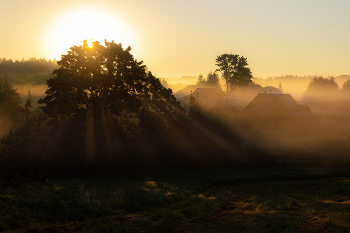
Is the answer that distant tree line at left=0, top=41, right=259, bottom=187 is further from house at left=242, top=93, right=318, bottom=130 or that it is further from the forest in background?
house at left=242, top=93, right=318, bottom=130

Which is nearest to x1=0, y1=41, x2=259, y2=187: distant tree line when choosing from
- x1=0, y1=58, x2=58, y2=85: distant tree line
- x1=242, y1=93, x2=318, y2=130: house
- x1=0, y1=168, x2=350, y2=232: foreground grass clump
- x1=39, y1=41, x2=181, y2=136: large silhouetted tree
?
x1=39, y1=41, x2=181, y2=136: large silhouetted tree

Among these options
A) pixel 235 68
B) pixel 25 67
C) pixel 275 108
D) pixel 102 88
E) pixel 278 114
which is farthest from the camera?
pixel 25 67

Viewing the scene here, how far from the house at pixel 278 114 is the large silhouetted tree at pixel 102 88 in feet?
100

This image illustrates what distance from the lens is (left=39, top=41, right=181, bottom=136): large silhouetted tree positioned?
32.9 meters

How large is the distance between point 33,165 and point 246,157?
81.0ft

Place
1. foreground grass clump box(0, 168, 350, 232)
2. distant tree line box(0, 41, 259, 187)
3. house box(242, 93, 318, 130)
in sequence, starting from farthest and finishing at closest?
Result: house box(242, 93, 318, 130) → distant tree line box(0, 41, 259, 187) → foreground grass clump box(0, 168, 350, 232)

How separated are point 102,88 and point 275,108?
41118 mm

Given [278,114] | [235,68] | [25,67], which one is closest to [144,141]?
[278,114]

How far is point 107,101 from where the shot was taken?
34.4 meters

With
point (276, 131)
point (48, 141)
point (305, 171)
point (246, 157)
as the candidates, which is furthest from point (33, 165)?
point (276, 131)

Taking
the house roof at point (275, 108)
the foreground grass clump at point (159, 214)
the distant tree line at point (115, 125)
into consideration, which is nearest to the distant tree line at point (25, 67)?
the house roof at point (275, 108)

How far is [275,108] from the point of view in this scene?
6069cm

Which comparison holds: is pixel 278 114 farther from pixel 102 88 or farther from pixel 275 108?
pixel 102 88

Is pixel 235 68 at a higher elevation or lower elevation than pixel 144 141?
higher
